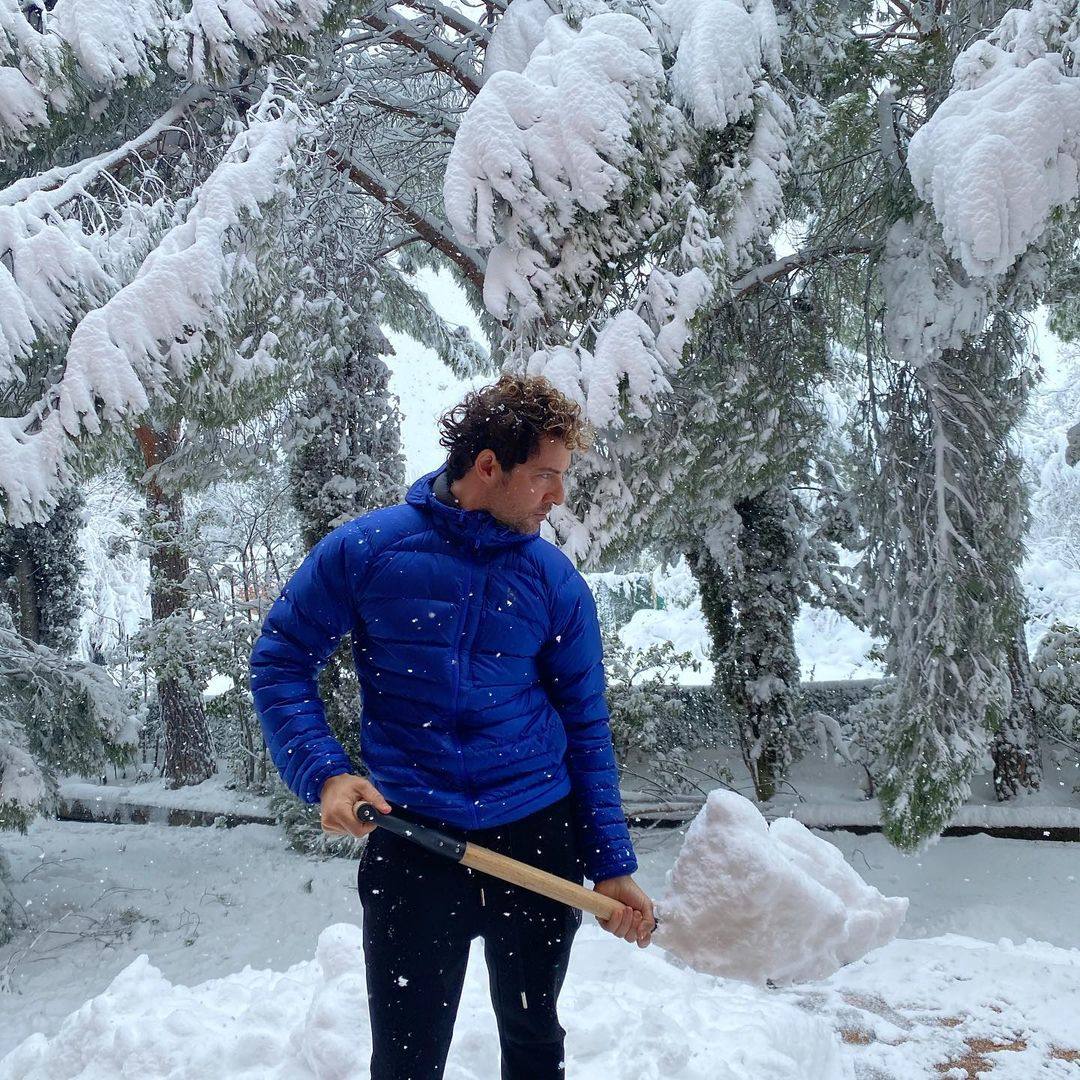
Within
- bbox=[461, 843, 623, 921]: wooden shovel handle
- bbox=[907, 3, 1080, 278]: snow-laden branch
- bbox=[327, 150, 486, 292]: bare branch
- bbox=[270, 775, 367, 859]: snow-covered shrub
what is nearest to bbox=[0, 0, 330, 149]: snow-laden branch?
bbox=[327, 150, 486, 292]: bare branch

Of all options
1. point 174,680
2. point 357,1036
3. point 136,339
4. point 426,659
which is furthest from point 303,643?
point 174,680

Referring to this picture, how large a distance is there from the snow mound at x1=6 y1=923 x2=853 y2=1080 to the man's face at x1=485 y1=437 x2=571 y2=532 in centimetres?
159

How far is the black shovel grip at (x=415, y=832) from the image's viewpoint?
151cm

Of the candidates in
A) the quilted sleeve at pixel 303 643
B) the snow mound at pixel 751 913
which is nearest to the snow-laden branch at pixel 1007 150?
the snow mound at pixel 751 913

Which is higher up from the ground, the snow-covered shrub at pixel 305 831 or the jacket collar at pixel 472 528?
the jacket collar at pixel 472 528

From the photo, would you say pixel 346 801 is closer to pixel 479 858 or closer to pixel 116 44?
pixel 479 858

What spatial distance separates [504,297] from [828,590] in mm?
4470

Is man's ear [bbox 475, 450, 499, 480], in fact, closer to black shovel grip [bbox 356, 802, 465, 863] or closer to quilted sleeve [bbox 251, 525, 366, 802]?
quilted sleeve [bbox 251, 525, 366, 802]

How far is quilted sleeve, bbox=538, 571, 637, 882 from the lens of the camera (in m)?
1.76

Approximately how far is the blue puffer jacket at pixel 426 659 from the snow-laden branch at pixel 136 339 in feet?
7.66

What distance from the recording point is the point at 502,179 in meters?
4.04

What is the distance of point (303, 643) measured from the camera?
1.66 meters

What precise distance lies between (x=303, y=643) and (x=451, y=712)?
0.29m

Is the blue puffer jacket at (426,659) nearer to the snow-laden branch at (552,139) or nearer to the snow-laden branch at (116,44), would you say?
the snow-laden branch at (552,139)
